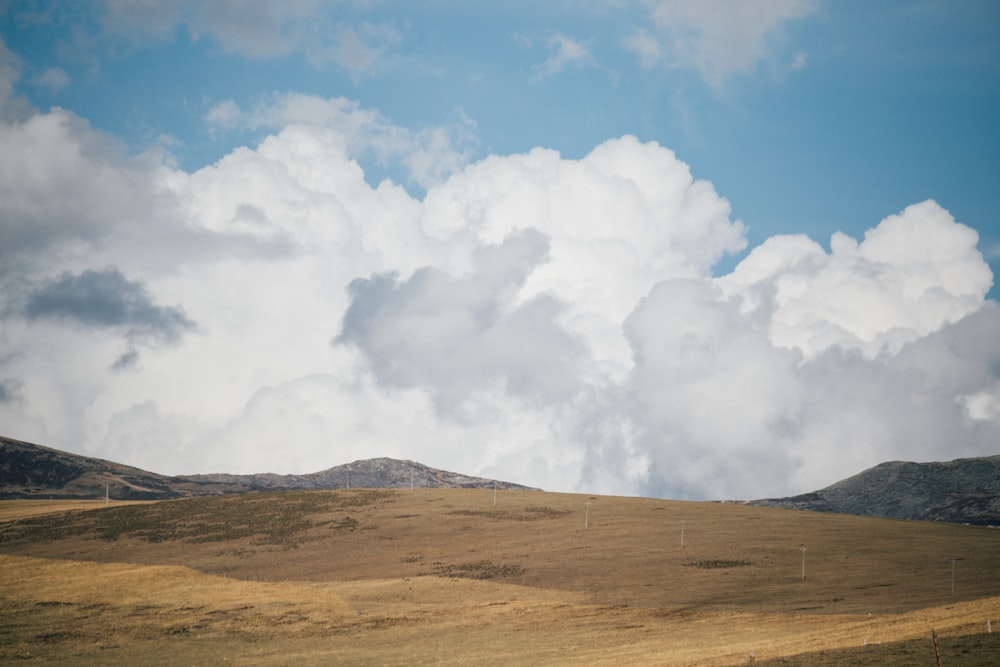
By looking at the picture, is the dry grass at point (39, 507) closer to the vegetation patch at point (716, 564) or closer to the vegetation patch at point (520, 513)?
the vegetation patch at point (520, 513)

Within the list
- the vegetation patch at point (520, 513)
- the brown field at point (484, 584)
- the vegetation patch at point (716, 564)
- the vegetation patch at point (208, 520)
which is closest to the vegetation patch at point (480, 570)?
the brown field at point (484, 584)

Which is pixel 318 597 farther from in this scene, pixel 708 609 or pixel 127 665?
pixel 708 609

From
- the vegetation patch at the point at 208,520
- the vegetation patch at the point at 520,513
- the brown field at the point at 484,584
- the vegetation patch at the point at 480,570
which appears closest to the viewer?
the brown field at the point at 484,584

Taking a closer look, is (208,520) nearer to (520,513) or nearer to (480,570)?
(520,513)

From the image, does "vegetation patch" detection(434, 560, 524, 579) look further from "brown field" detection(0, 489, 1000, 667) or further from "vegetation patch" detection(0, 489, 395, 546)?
"vegetation patch" detection(0, 489, 395, 546)

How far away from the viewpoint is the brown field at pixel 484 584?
5269 centimetres

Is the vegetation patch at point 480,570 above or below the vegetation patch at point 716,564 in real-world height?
below

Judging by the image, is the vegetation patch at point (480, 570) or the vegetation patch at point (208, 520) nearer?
the vegetation patch at point (480, 570)

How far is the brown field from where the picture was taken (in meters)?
52.7

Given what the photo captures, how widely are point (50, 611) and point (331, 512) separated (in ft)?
174

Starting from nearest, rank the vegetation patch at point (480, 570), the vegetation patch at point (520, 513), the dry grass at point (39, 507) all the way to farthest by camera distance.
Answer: the vegetation patch at point (480, 570) → the vegetation patch at point (520, 513) → the dry grass at point (39, 507)

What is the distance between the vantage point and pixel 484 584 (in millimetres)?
82188

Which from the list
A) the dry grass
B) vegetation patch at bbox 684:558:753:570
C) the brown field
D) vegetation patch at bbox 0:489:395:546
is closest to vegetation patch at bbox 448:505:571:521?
the brown field

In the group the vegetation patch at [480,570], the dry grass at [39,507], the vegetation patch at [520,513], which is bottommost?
the vegetation patch at [480,570]
